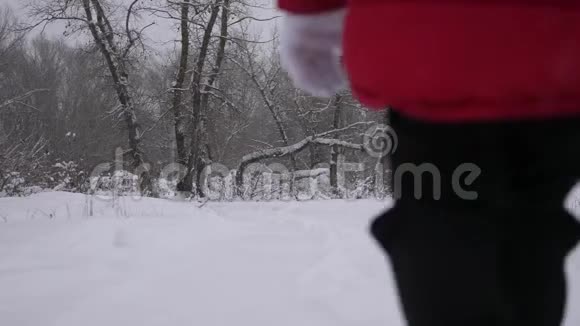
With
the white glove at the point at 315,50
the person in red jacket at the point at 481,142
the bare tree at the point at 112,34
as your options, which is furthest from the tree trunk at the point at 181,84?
the person in red jacket at the point at 481,142

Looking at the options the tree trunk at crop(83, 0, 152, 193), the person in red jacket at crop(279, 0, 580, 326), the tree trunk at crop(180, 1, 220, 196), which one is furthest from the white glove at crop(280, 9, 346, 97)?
the tree trunk at crop(83, 0, 152, 193)

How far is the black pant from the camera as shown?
45 cm

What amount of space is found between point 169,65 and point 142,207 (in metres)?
8.07

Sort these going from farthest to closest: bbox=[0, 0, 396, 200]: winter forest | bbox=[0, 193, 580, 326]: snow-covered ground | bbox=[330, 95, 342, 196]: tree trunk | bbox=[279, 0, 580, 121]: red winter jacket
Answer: bbox=[330, 95, 342, 196]: tree trunk
bbox=[0, 0, 396, 200]: winter forest
bbox=[0, 193, 580, 326]: snow-covered ground
bbox=[279, 0, 580, 121]: red winter jacket

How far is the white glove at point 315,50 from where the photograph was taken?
655 mm

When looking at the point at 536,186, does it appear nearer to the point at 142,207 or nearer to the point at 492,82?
the point at 492,82

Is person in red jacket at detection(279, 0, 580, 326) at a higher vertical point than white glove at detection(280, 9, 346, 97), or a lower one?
lower

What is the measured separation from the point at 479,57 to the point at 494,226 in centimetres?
20

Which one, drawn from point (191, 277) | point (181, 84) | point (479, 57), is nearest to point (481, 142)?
point (479, 57)

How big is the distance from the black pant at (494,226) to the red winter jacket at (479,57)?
0.03 m

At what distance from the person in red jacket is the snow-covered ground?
661 millimetres

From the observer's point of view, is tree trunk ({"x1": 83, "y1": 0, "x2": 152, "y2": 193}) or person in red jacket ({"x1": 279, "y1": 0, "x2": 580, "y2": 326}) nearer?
person in red jacket ({"x1": 279, "y1": 0, "x2": 580, "y2": 326})

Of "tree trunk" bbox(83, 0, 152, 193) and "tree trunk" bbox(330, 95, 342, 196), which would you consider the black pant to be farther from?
"tree trunk" bbox(330, 95, 342, 196)

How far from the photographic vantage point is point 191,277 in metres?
1.39
